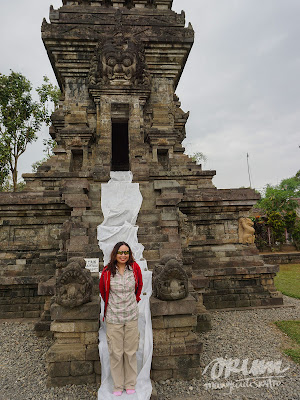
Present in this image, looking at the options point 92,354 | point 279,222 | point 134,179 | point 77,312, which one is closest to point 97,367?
point 92,354

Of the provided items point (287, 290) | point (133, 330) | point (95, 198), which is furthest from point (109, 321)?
point (287, 290)

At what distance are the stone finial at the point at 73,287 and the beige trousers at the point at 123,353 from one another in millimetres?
635

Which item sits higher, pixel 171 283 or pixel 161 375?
pixel 171 283

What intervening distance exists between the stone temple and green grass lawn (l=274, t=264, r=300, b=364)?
1476 mm

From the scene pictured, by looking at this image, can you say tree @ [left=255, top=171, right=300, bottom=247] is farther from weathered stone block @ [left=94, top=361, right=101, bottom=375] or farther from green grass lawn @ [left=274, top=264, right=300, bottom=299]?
weathered stone block @ [left=94, top=361, right=101, bottom=375]

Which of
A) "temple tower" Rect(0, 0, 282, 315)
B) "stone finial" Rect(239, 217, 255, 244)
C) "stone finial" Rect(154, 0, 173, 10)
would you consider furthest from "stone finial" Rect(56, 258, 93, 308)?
"stone finial" Rect(154, 0, 173, 10)

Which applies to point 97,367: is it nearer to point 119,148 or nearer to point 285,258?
point 119,148

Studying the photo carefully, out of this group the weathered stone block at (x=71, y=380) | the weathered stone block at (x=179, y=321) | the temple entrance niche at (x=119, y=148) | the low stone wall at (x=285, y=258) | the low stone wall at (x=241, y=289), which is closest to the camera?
the weathered stone block at (x=71, y=380)

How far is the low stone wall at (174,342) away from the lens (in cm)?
373

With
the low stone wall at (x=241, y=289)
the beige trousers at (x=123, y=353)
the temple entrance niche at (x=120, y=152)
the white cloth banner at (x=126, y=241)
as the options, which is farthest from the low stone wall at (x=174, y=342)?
the temple entrance niche at (x=120, y=152)

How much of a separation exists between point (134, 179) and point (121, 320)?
15.3ft

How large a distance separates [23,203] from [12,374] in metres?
4.02

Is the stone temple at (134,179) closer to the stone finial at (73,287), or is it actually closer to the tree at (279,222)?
the stone finial at (73,287)

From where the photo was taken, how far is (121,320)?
3262 mm
